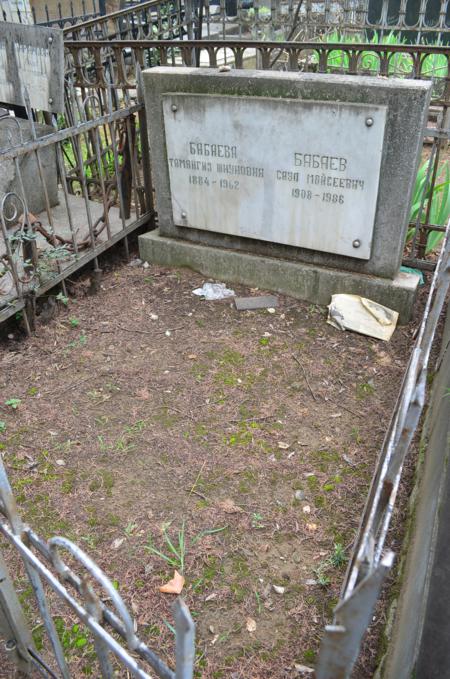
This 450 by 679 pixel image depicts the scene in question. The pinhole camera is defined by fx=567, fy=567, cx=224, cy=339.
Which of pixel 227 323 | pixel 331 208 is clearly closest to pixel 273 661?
pixel 227 323

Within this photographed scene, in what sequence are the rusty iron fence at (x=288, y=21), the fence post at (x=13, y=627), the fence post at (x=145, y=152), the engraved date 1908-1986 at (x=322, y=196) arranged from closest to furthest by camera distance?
the fence post at (x=13, y=627) < the engraved date 1908-1986 at (x=322, y=196) < the fence post at (x=145, y=152) < the rusty iron fence at (x=288, y=21)

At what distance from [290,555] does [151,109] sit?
3.27 meters

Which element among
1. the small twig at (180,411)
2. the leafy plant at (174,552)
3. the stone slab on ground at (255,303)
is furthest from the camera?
the stone slab on ground at (255,303)

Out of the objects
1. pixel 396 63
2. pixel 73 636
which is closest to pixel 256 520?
pixel 73 636

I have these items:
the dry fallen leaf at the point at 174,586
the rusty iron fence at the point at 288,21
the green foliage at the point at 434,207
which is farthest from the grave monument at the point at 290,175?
the rusty iron fence at the point at 288,21

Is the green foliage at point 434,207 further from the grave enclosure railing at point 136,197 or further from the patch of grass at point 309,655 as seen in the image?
the patch of grass at point 309,655

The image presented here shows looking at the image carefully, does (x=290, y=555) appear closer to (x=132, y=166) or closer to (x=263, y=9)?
(x=132, y=166)

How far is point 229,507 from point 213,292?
1.99 meters

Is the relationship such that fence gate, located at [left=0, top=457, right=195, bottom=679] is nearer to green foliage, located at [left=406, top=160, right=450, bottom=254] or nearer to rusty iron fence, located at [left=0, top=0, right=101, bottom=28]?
green foliage, located at [left=406, top=160, right=450, bottom=254]

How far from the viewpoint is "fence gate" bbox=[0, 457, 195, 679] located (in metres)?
1.15

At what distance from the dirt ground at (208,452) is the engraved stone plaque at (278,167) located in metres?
0.56

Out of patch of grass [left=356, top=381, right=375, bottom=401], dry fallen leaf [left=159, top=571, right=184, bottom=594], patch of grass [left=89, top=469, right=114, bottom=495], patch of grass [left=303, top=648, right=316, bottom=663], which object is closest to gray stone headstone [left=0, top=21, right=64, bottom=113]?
patch of grass [left=89, top=469, right=114, bottom=495]

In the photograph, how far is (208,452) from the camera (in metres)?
2.93

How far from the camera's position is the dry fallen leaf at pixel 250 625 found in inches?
84.9
